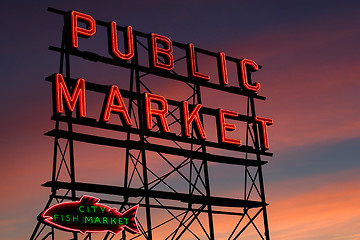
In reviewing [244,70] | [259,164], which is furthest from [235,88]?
[259,164]

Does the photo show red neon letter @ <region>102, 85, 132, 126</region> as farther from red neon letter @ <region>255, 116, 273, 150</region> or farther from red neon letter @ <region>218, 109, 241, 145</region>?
red neon letter @ <region>255, 116, 273, 150</region>

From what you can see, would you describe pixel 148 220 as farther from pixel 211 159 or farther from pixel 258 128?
pixel 258 128

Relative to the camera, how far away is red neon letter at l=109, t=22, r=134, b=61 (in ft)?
86.9

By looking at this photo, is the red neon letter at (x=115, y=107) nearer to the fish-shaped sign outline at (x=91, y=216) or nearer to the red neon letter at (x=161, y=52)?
the red neon letter at (x=161, y=52)

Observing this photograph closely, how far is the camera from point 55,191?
22734 mm

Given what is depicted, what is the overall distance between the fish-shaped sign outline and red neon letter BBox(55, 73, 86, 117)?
11.7 ft

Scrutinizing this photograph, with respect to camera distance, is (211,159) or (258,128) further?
(258,128)

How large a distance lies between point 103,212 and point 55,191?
1.78 m

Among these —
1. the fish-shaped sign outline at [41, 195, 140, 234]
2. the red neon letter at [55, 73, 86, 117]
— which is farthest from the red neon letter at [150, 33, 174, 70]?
the fish-shaped sign outline at [41, 195, 140, 234]

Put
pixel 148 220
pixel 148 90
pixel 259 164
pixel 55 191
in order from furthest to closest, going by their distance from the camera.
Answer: pixel 259 164 → pixel 148 90 → pixel 148 220 → pixel 55 191

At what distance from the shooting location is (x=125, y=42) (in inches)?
1070

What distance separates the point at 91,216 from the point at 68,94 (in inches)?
180

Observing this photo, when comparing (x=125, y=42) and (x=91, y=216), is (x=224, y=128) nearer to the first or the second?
(x=125, y=42)

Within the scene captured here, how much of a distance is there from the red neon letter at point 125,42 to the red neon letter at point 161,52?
3.93 ft
